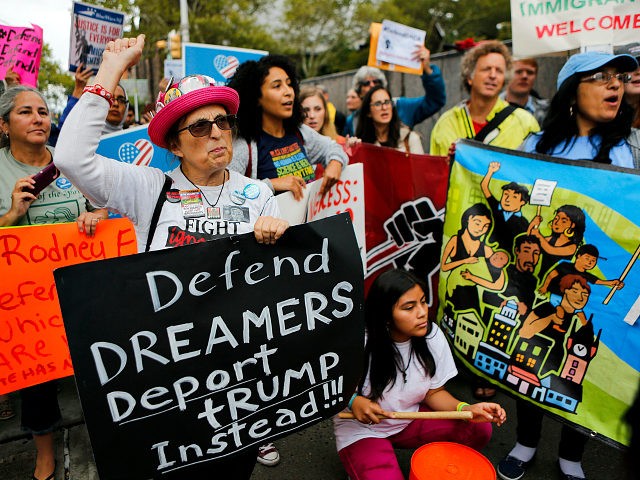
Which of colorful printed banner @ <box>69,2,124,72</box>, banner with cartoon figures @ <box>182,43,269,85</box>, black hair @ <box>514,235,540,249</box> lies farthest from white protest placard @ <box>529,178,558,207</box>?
colorful printed banner @ <box>69,2,124,72</box>

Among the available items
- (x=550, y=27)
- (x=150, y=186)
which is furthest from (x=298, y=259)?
(x=550, y=27)

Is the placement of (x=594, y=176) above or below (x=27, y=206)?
above

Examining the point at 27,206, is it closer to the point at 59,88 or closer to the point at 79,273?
the point at 79,273

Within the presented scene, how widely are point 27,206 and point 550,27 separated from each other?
11.0ft

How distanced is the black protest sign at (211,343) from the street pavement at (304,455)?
2.86 ft

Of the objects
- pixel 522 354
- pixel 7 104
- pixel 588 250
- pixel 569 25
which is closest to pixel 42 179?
pixel 7 104

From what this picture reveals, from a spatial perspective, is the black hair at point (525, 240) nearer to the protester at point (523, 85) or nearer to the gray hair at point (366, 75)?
the protester at point (523, 85)

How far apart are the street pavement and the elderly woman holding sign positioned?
86 centimetres

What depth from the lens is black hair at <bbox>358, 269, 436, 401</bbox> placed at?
228cm

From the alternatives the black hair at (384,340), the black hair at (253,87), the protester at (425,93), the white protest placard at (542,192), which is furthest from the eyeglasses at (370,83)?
the black hair at (384,340)

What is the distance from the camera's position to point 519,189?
97.7 inches

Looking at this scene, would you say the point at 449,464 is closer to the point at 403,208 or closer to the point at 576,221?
the point at 576,221

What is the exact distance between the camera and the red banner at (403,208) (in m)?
3.39

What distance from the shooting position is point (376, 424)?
2.29 meters
